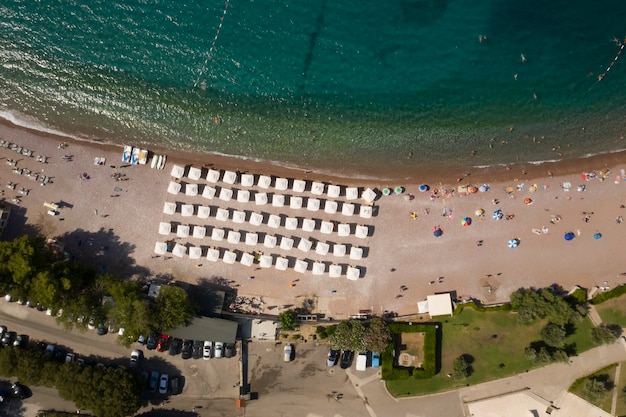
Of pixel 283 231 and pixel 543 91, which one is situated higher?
pixel 543 91

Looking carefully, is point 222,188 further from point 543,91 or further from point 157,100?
point 543,91

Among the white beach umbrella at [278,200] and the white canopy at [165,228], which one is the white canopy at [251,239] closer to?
the white beach umbrella at [278,200]

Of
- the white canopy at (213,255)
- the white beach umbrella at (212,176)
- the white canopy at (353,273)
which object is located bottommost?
the white canopy at (353,273)

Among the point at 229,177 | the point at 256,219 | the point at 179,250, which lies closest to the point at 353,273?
the point at 256,219

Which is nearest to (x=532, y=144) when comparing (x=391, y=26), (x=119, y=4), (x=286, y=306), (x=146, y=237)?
(x=391, y=26)

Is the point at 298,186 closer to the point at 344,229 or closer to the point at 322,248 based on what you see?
the point at 344,229

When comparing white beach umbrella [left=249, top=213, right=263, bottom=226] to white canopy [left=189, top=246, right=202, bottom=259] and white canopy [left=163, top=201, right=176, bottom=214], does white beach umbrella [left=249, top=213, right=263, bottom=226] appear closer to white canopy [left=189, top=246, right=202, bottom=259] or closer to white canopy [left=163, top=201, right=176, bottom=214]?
white canopy [left=189, top=246, right=202, bottom=259]

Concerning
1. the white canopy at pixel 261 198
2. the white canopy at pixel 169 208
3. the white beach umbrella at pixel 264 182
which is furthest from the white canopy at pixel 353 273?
the white canopy at pixel 169 208
